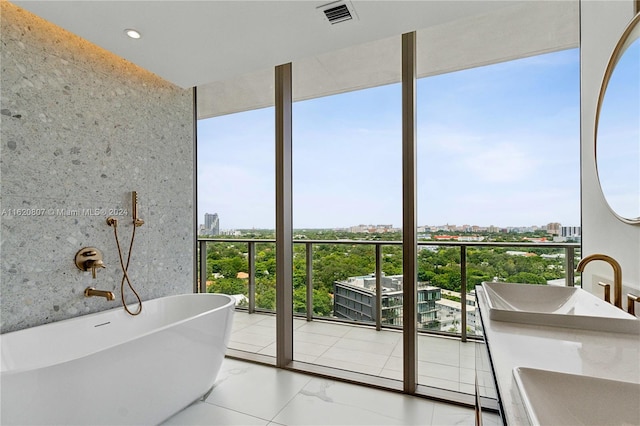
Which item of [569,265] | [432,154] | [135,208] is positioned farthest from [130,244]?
[569,265]

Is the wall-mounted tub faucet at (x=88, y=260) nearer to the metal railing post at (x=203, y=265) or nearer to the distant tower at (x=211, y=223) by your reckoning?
the distant tower at (x=211, y=223)

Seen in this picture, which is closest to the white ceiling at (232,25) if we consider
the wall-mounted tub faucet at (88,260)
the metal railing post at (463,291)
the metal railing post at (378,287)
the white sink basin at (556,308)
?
the wall-mounted tub faucet at (88,260)

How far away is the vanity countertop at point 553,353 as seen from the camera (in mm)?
735

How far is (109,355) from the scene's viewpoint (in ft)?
5.20

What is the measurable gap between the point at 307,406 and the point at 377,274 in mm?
1688

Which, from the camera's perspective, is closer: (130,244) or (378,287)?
(130,244)

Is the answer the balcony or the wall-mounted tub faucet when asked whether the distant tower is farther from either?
the wall-mounted tub faucet

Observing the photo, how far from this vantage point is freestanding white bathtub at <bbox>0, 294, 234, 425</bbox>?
1.38 m

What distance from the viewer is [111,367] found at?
160cm

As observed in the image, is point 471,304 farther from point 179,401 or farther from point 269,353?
point 179,401

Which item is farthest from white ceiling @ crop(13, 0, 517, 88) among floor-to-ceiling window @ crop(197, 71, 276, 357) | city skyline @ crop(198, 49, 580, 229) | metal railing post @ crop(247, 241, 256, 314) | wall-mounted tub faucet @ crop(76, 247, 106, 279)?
metal railing post @ crop(247, 241, 256, 314)

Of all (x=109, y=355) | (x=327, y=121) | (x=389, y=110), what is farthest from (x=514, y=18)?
(x=109, y=355)

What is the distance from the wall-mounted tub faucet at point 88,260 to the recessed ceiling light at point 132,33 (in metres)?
1.46

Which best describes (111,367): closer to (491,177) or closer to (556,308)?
(556,308)
